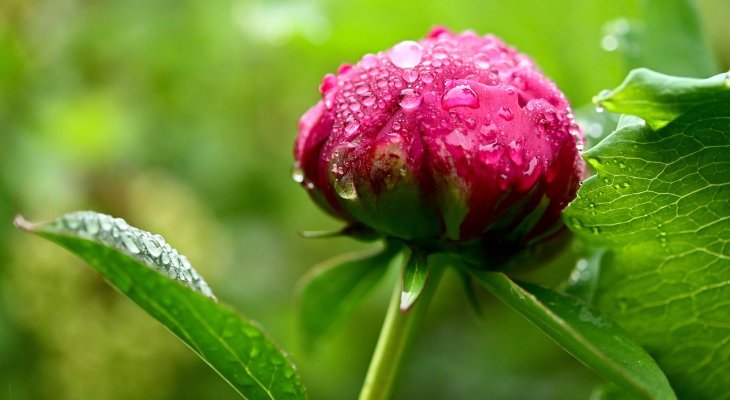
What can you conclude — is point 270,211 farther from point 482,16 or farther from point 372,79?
point 372,79

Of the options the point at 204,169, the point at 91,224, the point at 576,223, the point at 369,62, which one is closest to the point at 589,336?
the point at 576,223

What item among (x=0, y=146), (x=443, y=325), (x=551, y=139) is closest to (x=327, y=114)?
(x=551, y=139)

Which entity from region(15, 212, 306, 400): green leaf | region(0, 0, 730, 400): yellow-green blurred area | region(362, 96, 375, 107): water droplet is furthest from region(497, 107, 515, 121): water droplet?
region(0, 0, 730, 400): yellow-green blurred area

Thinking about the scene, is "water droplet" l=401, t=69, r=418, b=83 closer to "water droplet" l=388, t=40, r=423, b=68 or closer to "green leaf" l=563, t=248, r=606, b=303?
"water droplet" l=388, t=40, r=423, b=68

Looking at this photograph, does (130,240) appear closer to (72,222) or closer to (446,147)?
(72,222)

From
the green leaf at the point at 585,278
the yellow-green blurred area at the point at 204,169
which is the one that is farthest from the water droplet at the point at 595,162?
the yellow-green blurred area at the point at 204,169

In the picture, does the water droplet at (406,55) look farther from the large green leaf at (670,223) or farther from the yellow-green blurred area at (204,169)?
the yellow-green blurred area at (204,169)
